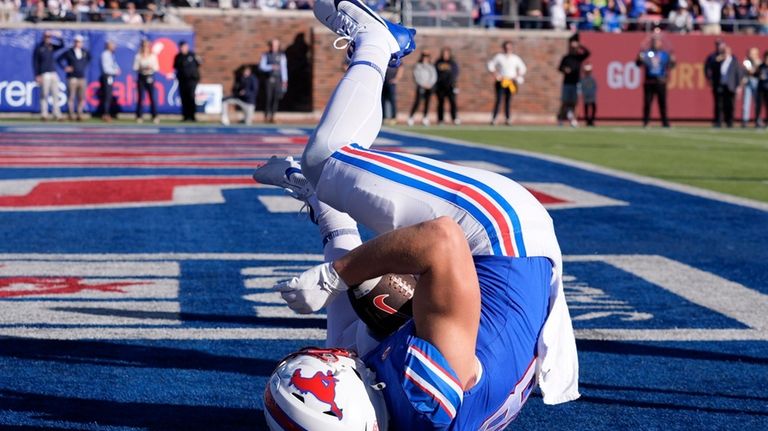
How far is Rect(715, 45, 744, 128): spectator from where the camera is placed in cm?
2817

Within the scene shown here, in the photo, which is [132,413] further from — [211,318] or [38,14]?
[38,14]

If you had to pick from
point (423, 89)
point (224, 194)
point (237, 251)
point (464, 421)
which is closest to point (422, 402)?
point (464, 421)

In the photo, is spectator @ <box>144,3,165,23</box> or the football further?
spectator @ <box>144,3,165,23</box>

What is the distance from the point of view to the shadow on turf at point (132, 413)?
4.06 m

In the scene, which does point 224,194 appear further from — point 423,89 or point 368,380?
point 423,89

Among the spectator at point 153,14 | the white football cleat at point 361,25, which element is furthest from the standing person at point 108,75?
the white football cleat at point 361,25

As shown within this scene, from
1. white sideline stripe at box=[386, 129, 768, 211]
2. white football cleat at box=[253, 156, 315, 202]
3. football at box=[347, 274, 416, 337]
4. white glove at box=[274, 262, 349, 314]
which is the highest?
white football cleat at box=[253, 156, 315, 202]

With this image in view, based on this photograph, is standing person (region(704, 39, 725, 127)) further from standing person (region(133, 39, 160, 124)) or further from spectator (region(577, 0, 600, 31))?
standing person (region(133, 39, 160, 124))

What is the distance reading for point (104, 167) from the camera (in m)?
13.9

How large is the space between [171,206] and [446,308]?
7142 millimetres

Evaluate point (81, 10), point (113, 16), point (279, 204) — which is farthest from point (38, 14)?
point (279, 204)

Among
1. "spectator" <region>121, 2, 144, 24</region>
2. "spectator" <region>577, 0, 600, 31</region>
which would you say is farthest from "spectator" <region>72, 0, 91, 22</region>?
"spectator" <region>577, 0, 600, 31</region>

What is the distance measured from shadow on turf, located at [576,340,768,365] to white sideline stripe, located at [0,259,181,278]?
268 cm

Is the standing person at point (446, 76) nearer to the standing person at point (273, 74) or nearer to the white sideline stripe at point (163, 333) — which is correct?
the standing person at point (273, 74)
